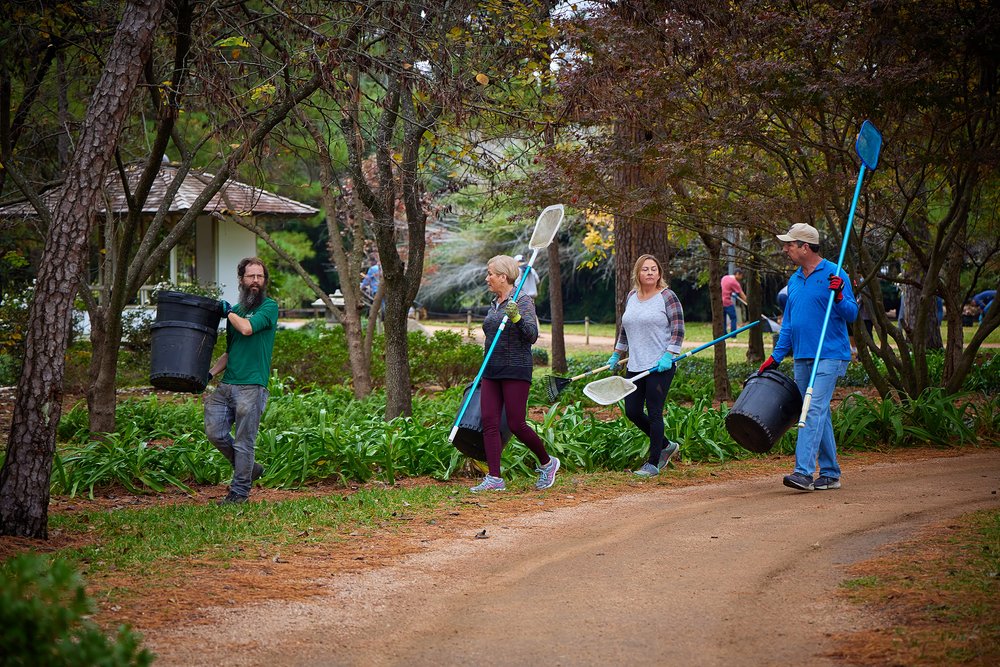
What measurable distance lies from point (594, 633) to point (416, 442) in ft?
13.8

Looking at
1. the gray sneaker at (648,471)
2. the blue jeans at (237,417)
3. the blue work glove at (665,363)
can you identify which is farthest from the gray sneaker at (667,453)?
the blue jeans at (237,417)

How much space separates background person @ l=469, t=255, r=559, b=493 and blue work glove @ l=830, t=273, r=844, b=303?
2.04 m

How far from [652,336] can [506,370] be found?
1262 mm

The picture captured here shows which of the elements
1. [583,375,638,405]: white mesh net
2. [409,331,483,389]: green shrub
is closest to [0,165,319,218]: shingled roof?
[409,331,483,389]: green shrub

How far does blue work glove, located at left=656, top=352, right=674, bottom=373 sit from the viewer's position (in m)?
7.46

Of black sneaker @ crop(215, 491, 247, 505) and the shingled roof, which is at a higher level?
the shingled roof

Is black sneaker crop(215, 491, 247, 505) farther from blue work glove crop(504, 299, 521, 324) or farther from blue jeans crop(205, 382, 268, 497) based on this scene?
blue work glove crop(504, 299, 521, 324)

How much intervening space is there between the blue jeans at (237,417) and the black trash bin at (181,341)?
0.20 m

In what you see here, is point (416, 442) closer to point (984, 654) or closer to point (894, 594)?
point (894, 594)

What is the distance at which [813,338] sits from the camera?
6949 millimetres

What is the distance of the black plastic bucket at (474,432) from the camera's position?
23.7 feet

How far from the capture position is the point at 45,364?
5445mm

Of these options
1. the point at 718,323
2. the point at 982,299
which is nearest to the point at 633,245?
the point at 718,323

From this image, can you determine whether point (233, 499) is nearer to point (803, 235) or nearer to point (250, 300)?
point (250, 300)
